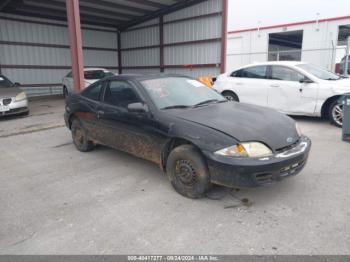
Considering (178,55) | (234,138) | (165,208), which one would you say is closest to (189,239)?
(165,208)

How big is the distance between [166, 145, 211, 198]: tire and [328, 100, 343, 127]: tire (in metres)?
4.82

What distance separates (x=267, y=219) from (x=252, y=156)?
0.65 metres

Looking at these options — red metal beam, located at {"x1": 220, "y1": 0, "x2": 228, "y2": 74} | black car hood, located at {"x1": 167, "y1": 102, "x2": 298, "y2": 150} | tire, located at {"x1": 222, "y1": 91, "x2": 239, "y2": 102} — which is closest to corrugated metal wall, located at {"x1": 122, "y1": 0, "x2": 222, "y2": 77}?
red metal beam, located at {"x1": 220, "y1": 0, "x2": 228, "y2": 74}

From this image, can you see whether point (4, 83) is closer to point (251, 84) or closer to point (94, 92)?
point (94, 92)

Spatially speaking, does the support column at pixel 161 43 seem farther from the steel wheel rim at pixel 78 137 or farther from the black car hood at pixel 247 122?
the black car hood at pixel 247 122

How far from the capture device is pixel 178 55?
1466 centimetres

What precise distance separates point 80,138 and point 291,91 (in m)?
5.15

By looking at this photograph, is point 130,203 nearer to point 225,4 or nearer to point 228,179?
point 228,179

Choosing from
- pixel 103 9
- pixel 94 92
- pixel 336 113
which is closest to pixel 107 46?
pixel 103 9

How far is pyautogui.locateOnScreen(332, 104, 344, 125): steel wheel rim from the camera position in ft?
21.2

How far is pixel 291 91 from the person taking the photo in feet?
23.3

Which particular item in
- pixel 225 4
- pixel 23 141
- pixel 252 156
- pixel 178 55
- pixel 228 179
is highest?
pixel 225 4

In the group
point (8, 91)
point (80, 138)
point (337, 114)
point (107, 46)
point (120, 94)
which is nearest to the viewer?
point (120, 94)

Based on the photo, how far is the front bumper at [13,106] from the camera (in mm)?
8266
